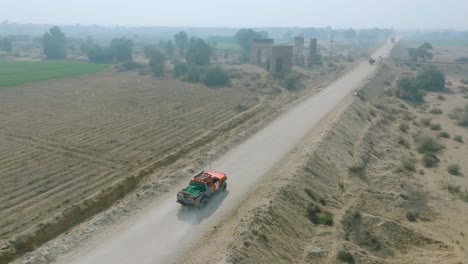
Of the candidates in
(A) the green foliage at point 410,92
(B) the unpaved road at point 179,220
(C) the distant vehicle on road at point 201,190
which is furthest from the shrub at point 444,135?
(C) the distant vehicle on road at point 201,190

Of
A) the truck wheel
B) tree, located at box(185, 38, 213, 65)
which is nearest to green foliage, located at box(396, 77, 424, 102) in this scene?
the truck wheel

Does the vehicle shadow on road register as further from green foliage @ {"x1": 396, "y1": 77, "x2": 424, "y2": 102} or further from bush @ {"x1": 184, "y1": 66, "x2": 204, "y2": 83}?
bush @ {"x1": 184, "y1": 66, "x2": 204, "y2": 83}

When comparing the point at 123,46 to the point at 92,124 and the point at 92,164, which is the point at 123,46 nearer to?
the point at 92,124

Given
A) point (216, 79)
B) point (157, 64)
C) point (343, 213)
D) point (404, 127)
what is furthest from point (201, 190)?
point (157, 64)

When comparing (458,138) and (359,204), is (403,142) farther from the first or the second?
(359,204)

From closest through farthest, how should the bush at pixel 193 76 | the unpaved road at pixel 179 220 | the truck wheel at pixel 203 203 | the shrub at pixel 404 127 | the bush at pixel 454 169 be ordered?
the unpaved road at pixel 179 220 → the truck wheel at pixel 203 203 → the bush at pixel 454 169 → the shrub at pixel 404 127 → the bush at pixel 193 76

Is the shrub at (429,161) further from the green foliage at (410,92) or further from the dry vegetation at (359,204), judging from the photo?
the green foliage at (410,92)
